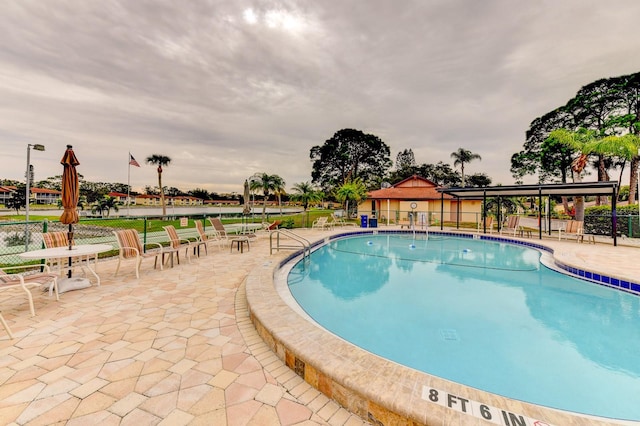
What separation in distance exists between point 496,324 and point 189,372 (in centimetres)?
468

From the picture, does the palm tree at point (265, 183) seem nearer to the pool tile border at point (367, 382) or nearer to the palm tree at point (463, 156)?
the palm tree at point (463, 156)

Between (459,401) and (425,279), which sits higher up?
(459,401)

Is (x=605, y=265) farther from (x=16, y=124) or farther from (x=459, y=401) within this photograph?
(x=16, y=124)

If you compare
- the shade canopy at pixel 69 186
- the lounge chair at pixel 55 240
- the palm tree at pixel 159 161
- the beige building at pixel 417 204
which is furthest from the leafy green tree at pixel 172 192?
the shade canopy at pixel 69 186

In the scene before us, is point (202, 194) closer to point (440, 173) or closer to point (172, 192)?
point (172, 192)

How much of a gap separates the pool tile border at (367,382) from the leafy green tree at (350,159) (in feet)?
130

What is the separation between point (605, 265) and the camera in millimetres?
6918

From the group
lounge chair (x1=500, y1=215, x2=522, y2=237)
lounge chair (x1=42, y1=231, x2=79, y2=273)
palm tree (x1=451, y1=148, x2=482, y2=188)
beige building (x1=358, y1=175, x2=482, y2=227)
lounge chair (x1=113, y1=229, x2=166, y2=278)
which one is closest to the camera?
lounge chair (x1=42, y1=231, x2=79, y2=273)

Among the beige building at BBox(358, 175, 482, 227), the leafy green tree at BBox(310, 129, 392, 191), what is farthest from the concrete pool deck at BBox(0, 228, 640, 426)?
the leafy green tree at BBox(310, 129, 392, 191)

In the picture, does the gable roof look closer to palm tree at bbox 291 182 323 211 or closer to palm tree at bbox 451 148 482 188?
palm tree at bbox 291 182 323 211

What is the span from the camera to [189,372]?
2357 mm

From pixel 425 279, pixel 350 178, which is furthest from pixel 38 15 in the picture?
pixel 350 178

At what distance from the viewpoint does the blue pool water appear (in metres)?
2.97

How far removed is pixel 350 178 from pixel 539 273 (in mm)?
36725
